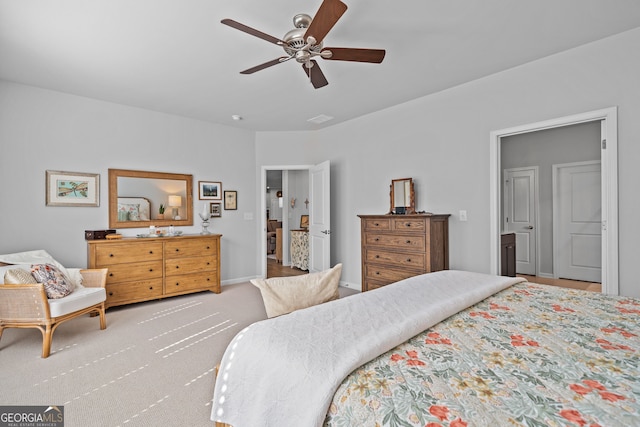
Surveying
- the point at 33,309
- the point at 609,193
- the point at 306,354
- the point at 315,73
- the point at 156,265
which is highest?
the point at 315,73

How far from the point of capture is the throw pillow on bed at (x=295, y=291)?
155 centimetres

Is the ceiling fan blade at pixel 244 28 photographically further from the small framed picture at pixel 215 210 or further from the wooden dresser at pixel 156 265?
the small framed picture at pixel 215 210

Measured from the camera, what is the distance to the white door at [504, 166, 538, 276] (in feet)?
18.3

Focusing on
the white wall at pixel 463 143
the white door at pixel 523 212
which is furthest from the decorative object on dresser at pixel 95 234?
the white door at pixel 523 212

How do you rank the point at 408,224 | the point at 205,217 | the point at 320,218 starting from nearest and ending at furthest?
the point at 408,224, the point at 205,217, the point at 320,218

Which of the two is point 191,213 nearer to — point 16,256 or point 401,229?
point 16,256

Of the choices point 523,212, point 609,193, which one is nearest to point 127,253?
point 609,193

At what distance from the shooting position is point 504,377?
0.92m

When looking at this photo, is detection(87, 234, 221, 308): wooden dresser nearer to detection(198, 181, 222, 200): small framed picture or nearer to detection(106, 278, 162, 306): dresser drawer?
detection(106, 278, 162, 306): dresser drawer

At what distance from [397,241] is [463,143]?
140cm

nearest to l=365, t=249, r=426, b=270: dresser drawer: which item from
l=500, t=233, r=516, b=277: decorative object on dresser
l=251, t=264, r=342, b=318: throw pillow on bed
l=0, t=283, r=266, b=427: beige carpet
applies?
l=500, t=233, r=516, b=277: decorative object on dresser

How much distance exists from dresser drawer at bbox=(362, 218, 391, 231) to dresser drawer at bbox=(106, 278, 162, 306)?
2.87 m

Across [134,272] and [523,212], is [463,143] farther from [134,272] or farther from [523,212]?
[134,272]

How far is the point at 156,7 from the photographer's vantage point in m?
2.24
